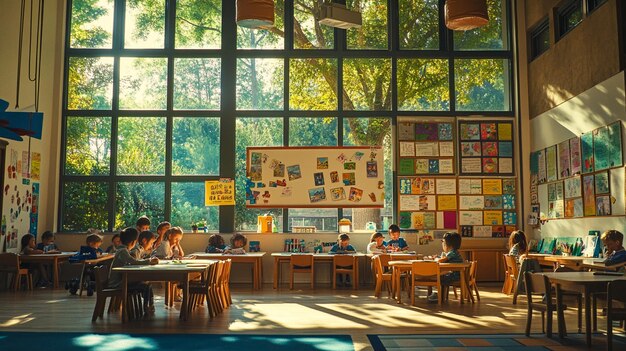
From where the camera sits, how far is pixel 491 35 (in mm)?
13156

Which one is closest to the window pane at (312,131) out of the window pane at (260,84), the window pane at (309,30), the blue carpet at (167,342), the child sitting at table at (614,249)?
the window pane at (260,84)

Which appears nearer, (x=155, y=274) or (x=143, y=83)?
(x=155, y=274)

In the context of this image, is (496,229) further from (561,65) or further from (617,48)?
(617,48)

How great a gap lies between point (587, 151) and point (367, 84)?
15.4 ft

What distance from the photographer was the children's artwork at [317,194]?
41.6 feet

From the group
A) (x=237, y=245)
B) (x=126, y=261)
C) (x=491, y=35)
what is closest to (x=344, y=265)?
(x=237, y=245)

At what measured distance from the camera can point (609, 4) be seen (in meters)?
9.15

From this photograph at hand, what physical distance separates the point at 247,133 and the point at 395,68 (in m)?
3.33

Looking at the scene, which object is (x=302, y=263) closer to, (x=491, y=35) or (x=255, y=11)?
(x=255, y=11)

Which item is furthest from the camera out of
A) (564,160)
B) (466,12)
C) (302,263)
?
(302,263)

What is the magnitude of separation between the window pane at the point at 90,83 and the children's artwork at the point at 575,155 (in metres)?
8.89

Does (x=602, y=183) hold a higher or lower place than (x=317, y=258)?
higher

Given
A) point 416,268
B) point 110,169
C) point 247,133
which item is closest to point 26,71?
point 110,169

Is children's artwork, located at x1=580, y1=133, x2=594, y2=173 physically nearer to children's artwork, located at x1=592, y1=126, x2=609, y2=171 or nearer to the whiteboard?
children's artwork, located at x1=592, y1=126, x2=609, y2=171
